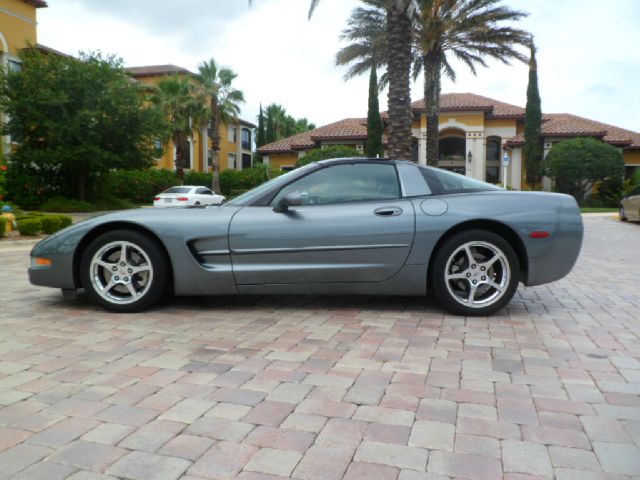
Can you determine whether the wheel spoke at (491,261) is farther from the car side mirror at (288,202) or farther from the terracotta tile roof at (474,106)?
the terracotta tile roof at (474,106)

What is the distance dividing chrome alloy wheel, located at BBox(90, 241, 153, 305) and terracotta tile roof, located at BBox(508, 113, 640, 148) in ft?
110

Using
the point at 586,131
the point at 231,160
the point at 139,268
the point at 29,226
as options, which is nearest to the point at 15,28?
the point at 29,226

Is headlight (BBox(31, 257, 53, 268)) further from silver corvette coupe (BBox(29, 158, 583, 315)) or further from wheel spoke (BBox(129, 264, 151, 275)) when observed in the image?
wheel spoke (BBox(129, 264, 151, 275))

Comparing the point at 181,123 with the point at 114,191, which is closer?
the point at 114,191

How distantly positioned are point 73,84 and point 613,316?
2265cm

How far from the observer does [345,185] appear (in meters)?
4.71

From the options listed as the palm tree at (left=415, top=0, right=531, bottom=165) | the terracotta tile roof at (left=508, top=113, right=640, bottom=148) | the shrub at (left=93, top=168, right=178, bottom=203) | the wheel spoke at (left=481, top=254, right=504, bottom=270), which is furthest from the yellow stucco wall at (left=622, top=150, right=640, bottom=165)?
the wheel spoke at (left=481, top=254, right=504, bottom=270)

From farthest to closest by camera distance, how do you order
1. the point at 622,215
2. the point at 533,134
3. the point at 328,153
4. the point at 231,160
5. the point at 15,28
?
the point at 231,160 < the point at 533,134 < the point at 328,153 < the point at 15,28 < the point at 622,215

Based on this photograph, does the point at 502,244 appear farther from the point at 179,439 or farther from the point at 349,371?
the point at 179,439

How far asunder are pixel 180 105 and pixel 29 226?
89.4ft

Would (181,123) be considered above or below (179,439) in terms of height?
above

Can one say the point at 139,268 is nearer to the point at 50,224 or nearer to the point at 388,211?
the point at 388,211

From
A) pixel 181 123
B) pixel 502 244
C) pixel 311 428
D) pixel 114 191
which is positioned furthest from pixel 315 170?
pixel 181 123

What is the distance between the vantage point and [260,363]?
10.8 ft
